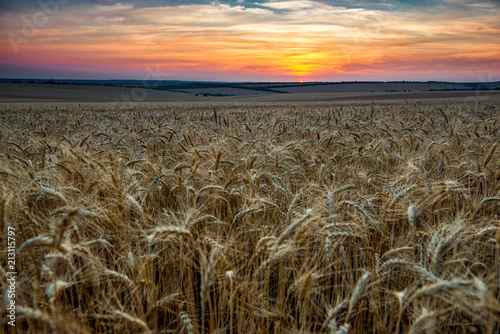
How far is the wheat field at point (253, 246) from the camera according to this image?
4.56ft

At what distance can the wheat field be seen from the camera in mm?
1390

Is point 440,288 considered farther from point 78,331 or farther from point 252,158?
point 252,158

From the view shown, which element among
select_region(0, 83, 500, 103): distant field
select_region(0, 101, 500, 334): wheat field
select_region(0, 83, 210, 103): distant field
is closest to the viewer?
select_region(0, 101, 500, 334): wheat field

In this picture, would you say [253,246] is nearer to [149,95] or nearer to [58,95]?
[58,95]

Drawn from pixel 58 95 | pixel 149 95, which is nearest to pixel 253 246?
pixel 58 95

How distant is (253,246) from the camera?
2285 millimetres

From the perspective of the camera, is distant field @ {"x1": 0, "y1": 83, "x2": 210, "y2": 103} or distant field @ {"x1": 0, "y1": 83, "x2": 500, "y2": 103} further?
distant field @ {"x1": 0, "y1": 83, "x2": 500, "y2": 103}

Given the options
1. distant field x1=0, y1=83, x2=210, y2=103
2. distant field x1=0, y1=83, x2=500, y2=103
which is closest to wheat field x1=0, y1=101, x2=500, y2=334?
distant field x1=0, y1=83, x2=500, y2=103

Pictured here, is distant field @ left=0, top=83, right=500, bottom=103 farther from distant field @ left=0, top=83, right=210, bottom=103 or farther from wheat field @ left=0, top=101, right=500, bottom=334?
wheat field @ left=0, top=101, right=500, bottom=334

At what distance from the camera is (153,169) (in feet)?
9.84

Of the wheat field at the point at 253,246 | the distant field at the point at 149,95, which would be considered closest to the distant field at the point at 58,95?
the distant field at the point at 149,95

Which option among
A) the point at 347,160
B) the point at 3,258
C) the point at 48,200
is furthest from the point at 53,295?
the point at 347,160

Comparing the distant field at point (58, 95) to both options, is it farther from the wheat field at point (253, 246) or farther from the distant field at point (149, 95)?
the wheat field at point (253, 246)

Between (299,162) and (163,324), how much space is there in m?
2.32
